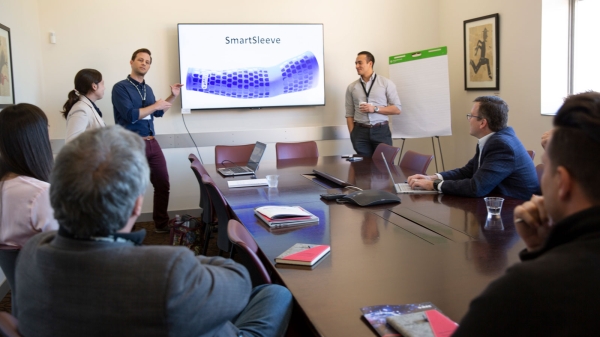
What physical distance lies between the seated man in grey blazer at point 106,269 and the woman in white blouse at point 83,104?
3366 mm

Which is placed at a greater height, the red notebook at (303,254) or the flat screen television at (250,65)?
the flat screen television at (250,65)

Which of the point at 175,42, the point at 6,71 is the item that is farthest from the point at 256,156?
the point at 175,42

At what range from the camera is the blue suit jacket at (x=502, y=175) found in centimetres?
312

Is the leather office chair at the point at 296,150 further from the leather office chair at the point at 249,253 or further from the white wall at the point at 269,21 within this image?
the leather office chair at the point at 249,253

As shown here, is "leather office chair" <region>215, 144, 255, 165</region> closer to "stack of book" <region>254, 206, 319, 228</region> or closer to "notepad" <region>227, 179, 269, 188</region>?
"notepad" <region>227, 179, 269, 188</region>

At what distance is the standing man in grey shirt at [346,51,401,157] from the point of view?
608 cm

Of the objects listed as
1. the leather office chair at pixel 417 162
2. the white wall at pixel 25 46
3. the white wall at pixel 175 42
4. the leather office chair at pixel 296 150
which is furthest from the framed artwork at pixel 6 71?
the leather office chair at pixel 417 162

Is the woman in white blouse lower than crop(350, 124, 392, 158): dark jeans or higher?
higher

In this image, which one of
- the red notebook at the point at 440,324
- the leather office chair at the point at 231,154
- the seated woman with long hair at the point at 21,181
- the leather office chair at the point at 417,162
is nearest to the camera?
the red notebook at the point at 440,324

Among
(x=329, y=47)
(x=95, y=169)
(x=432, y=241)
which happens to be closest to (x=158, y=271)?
(x=95, y=169)

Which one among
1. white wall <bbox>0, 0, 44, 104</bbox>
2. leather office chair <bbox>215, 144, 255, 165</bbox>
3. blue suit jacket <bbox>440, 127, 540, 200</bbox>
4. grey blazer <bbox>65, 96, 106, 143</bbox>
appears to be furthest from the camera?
leather office chair <bbox>215, 144, 255, 165</bbox>

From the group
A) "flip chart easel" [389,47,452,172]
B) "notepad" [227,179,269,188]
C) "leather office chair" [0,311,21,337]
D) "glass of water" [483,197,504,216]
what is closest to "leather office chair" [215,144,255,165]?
"notepad" [227,179,269,188]

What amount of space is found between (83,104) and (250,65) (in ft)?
7.19

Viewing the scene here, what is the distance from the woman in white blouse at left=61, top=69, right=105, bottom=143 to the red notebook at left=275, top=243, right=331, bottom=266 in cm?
300
